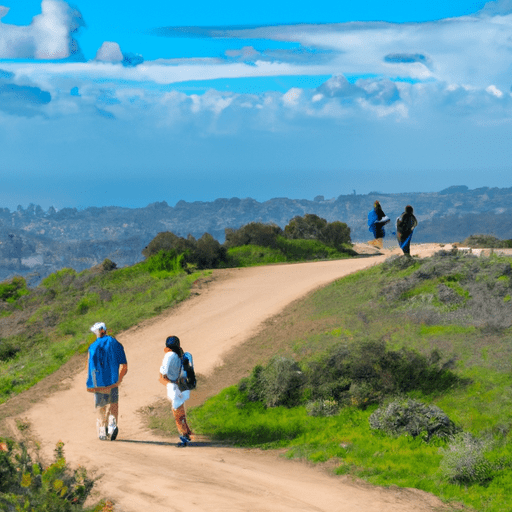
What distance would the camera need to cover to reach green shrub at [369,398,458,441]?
891cm

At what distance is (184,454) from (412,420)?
3423 millimetres

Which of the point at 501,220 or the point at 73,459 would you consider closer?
the point at 73,459

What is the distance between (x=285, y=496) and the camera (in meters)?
6.93

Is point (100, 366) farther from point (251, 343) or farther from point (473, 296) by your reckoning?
point (473, 296)

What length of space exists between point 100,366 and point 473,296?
948 cm

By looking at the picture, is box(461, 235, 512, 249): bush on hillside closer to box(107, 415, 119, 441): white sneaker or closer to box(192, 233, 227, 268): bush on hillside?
box(192, 233, 227, 268): bush on hillside

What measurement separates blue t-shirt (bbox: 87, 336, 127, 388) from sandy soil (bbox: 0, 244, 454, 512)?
38.9 inches

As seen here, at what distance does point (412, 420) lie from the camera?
9102mm

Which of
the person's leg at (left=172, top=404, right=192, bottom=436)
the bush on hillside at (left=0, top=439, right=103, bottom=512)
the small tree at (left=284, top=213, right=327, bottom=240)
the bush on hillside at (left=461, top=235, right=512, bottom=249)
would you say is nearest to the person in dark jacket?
the person's leg at (left=172, top=404, right=192, bottom=436)

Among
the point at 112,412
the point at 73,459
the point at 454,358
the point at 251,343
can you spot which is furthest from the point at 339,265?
the point at 73,459

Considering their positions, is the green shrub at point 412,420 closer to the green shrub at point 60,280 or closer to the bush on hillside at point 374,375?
the bush on hillside at point 374,375

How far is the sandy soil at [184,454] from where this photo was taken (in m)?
6.74

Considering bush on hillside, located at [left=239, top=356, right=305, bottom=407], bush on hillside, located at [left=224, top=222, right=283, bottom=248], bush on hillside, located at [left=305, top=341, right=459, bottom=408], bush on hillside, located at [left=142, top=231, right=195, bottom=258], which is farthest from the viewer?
bush on hillside, located at [left=224, top=222, right=283, bottom=248]

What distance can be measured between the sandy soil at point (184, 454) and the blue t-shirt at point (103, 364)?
99cm
